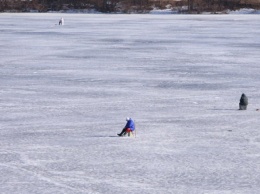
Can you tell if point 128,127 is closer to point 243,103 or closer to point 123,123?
point 123,123

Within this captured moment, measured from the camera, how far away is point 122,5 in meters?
64.9

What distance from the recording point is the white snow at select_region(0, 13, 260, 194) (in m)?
6.95

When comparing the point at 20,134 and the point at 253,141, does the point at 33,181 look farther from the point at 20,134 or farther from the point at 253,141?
the point at 253,141

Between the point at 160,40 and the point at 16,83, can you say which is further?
the point at 160,40

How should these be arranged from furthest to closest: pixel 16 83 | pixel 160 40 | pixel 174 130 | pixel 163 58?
1. pixel 160 40
2. pixel 163 58
3. pixel 16 83
4. pixel 174 130

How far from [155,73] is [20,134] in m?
7.14

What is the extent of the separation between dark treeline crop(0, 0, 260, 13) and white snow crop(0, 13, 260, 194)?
4164 cm

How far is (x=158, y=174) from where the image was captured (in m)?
7.14

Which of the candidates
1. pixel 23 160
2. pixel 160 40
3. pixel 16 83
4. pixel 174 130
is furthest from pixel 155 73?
pixel 160 40

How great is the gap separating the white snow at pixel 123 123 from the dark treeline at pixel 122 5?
4164 centimetres

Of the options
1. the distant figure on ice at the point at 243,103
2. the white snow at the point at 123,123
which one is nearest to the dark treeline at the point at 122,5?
the white snow at the point at 123,123

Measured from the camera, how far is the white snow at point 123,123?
6945 mm

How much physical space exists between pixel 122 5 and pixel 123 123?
55.6m

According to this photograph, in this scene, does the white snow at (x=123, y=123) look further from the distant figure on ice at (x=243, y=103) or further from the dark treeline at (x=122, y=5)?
the dark treeline at (x=122, y=5)
